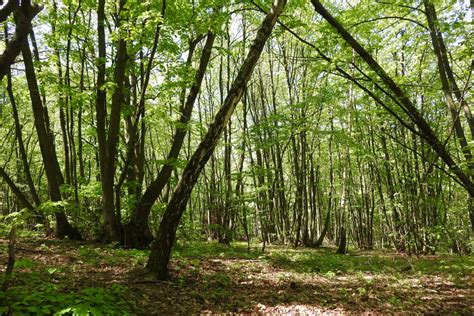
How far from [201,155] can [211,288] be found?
8.73ft

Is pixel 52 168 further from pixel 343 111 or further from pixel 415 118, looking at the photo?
pixel 343 111

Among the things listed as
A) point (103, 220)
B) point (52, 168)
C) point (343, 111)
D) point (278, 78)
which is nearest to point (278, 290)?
point (103, 220)

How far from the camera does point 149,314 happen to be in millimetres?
4422

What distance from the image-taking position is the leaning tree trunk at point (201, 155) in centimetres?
561

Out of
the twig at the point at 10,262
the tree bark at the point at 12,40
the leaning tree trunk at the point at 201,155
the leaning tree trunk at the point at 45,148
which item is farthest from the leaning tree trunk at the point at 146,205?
the twig at the point at 10,262

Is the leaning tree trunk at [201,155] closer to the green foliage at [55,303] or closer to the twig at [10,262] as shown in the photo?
the green foliage at [55,303]

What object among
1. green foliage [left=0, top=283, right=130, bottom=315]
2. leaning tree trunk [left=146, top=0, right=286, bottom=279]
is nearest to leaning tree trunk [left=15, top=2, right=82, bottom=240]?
leaning tree trunk [left=146, top=0, right=286, bottom=279]

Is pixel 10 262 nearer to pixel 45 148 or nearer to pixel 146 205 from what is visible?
pixel 146 205

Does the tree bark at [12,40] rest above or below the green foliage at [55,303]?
above

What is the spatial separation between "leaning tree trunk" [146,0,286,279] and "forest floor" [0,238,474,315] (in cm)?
77

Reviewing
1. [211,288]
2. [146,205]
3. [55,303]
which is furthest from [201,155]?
[146,205]

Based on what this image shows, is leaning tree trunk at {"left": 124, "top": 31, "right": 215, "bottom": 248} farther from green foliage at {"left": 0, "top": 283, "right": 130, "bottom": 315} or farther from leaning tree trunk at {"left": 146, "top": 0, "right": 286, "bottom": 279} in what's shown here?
green foliage at {"left": 0, "top": 283, "right": 130, "bottom": 315}

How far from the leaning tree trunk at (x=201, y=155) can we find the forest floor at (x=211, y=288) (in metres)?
0.77

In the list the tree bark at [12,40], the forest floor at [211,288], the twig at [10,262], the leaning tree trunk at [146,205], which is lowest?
the forest floor at [211,288]
